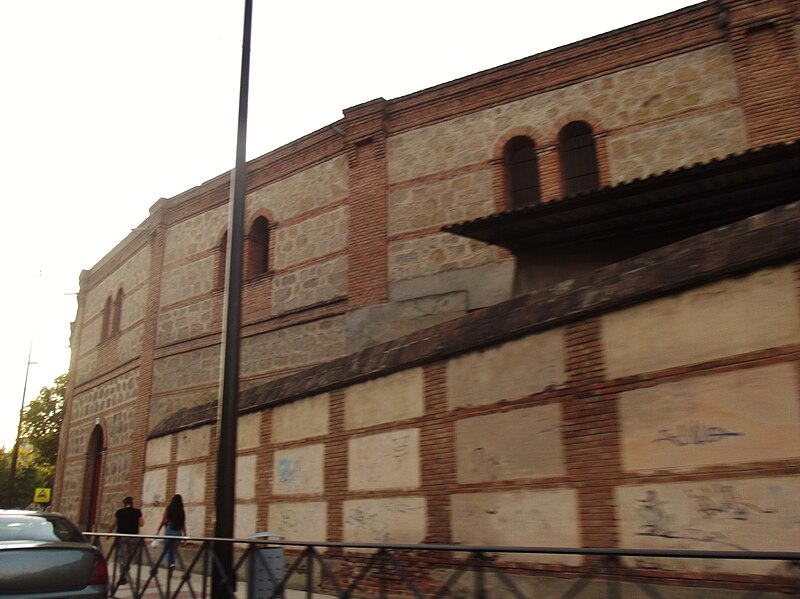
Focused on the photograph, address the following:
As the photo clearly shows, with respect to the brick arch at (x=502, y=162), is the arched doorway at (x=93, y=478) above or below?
below

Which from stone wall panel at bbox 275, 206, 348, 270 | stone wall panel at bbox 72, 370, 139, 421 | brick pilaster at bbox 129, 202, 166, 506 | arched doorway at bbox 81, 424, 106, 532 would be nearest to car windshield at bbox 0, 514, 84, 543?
stone wall panel at bbox 275, 206, 348, 270

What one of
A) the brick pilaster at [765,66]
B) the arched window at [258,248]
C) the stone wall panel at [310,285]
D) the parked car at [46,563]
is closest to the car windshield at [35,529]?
the parked car at [46,563]

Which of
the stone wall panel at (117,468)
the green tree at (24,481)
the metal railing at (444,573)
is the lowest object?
the metal railing at (444,573)

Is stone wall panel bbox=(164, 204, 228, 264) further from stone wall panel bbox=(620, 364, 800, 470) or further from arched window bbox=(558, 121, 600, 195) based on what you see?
stone wall panel bbox=(620, 364, 800, 470)

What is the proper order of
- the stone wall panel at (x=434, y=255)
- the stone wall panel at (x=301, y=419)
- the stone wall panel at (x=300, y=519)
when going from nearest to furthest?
the stone wall panel at (x=300, y=519) < the stone wall panel at (x=301, y=419) < the stone wall panel at (x=434, y=255)

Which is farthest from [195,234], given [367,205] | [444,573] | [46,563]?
[444,573]

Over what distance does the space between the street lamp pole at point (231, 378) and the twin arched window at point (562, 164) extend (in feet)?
22.0

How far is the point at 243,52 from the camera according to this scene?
7859 mm

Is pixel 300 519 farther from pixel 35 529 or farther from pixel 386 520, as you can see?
pixel 35 529

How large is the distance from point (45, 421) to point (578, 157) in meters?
42.5

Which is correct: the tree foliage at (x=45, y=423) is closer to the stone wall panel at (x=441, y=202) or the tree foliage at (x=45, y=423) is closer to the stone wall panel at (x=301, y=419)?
the stone wall panel at (x=441, y=202)

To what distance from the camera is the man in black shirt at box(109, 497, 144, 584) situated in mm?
8008

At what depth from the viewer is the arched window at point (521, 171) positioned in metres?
13.7

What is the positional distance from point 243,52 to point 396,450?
15.7 ft
